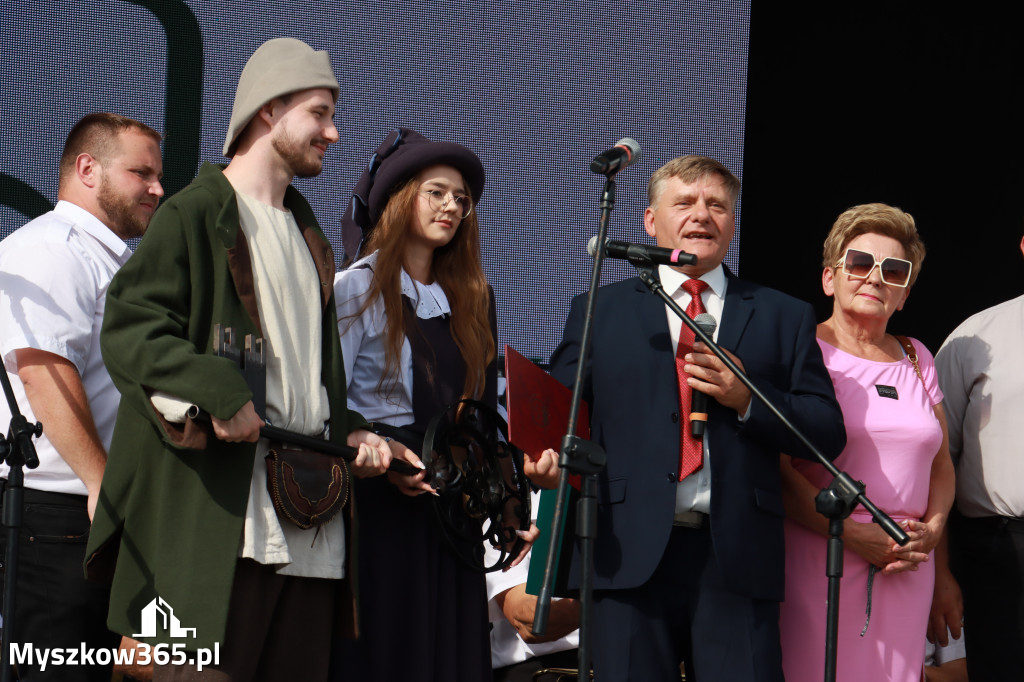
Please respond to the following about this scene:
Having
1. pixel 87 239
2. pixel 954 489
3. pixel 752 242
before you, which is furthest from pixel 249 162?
pixel 752 242

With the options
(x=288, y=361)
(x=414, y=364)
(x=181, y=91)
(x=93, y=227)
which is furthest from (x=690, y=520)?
(x=181, y=91)

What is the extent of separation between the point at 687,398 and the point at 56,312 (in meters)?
1.67

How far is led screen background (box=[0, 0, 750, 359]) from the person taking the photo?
453cm

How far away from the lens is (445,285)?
3.37 metres

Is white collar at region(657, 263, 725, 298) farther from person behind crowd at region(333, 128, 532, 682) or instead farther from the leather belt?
the leather belt

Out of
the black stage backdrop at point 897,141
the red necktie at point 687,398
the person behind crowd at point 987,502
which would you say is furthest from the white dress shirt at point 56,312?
the black stage backdrop at point 897,141

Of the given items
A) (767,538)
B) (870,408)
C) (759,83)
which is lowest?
(767,538)

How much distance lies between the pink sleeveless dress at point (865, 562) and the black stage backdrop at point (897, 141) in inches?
82.6

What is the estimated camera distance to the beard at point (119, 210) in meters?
3.66

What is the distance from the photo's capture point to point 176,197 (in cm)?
272

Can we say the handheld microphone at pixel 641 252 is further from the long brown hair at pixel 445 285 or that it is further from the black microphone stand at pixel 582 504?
the long brown hair at pixel 445 285

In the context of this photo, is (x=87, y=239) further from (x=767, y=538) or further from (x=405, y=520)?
(x=767, y=538)

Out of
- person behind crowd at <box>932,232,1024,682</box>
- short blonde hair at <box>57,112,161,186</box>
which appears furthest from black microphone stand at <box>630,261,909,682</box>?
short blonde hair at <box>57,112,161,186</box>

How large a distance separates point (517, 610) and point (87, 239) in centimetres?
175
